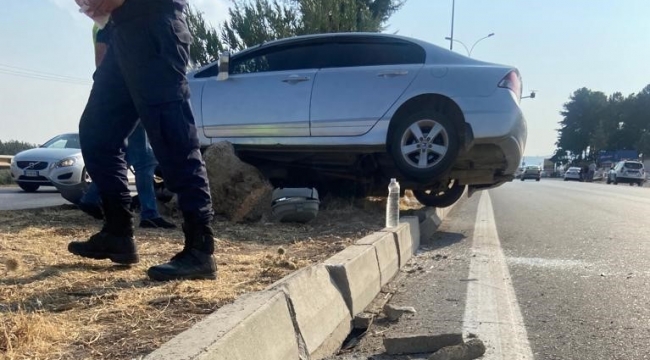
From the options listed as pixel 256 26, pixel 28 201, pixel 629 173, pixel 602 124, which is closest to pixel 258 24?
pixel 256 26

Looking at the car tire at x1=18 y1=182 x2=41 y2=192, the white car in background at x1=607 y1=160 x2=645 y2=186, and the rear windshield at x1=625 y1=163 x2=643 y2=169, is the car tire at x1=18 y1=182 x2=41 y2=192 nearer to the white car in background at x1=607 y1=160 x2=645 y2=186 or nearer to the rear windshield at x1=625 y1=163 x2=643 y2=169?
the white car in background at x1=607 y1=160 x2=645 y2=186

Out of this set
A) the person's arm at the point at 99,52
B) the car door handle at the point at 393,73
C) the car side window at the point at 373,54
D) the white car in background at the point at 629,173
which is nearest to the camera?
the person's arm at the point at 99,52

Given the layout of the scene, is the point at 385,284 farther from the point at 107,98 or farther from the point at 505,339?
the point at 107,98

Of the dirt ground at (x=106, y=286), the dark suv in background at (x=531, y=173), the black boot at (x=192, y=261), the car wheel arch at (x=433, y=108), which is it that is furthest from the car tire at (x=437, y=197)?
the dark suv in background at (x=531, y=173)

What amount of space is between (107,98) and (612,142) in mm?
99503

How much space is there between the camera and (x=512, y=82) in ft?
20.6

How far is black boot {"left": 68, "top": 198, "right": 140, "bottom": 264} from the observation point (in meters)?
3.29

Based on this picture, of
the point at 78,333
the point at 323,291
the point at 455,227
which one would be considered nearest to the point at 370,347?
the point at 323,291

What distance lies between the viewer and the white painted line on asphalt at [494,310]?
289 cm

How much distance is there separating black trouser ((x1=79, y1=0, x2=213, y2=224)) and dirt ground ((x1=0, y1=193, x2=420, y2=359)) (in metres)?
0.49

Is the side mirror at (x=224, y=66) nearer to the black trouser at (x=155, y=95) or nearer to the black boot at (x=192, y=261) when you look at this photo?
the black trouser at (x=155, y=95)

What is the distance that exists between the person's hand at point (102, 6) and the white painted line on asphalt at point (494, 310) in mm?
2354

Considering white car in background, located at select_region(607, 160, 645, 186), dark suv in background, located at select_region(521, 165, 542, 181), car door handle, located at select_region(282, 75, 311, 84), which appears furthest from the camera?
dark suv in background, located at select_region(521, 165, 542, 181)

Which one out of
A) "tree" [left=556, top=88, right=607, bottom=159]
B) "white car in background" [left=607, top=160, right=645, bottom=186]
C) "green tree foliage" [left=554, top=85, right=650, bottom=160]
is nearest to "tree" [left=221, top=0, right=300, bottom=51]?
"white car in background" [left=607, top=160, right=645, bottom=186]
